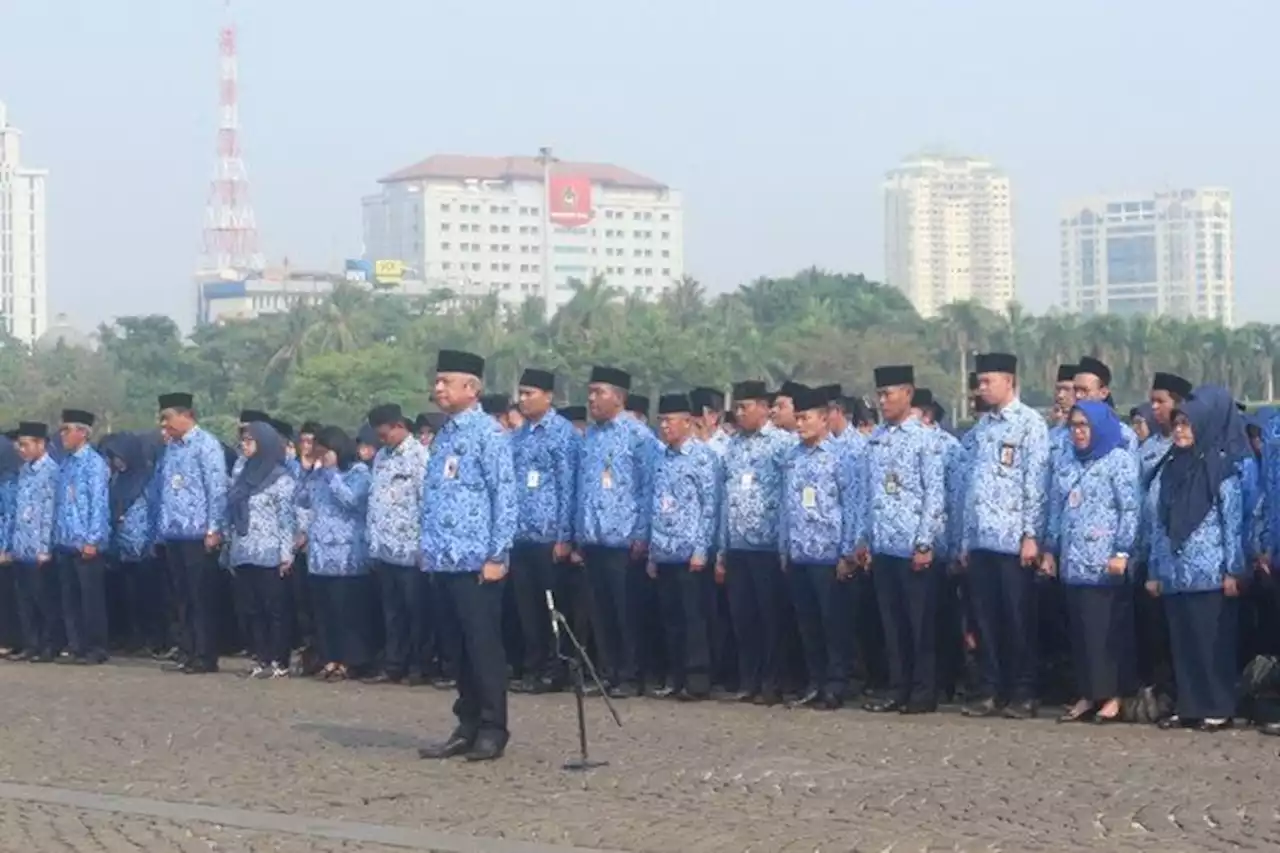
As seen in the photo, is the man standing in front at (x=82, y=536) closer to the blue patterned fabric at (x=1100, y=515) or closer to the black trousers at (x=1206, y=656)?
the blue patterned fabric at (x=1100, y=515)

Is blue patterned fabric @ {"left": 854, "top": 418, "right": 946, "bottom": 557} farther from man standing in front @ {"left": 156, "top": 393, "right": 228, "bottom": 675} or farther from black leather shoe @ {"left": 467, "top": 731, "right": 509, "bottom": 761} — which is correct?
man standing in front @ {"left": 156, "top": 393, "right": 228, "bottom": 675}

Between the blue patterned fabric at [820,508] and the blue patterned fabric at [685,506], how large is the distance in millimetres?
651

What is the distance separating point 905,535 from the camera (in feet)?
43.2

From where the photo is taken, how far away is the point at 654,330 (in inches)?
3199

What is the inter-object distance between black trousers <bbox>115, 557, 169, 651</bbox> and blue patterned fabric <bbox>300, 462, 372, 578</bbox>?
8.27 feet

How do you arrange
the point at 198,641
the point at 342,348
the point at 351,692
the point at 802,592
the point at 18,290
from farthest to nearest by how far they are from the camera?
the point at 18,290 → the point at 342,348 → the point at 198,641 → the point at 351,692 → the point at 802,592

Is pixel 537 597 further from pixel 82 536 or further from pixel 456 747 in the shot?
pixel 82 536

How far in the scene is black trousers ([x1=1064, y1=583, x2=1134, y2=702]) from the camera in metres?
12.4

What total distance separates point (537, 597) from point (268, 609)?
2.73 m

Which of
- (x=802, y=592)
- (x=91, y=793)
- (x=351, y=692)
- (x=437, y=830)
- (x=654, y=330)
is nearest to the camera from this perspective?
(x=437, y=830)

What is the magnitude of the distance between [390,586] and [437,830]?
6.69 meters

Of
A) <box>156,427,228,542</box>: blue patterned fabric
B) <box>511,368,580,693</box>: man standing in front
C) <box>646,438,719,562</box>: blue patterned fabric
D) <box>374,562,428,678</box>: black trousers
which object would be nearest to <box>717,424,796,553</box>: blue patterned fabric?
<box>646,438,719,562</box>: blue patterned fabric

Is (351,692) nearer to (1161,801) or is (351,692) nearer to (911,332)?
(1161,801)

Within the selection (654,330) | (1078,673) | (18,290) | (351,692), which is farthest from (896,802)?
(18,290)
